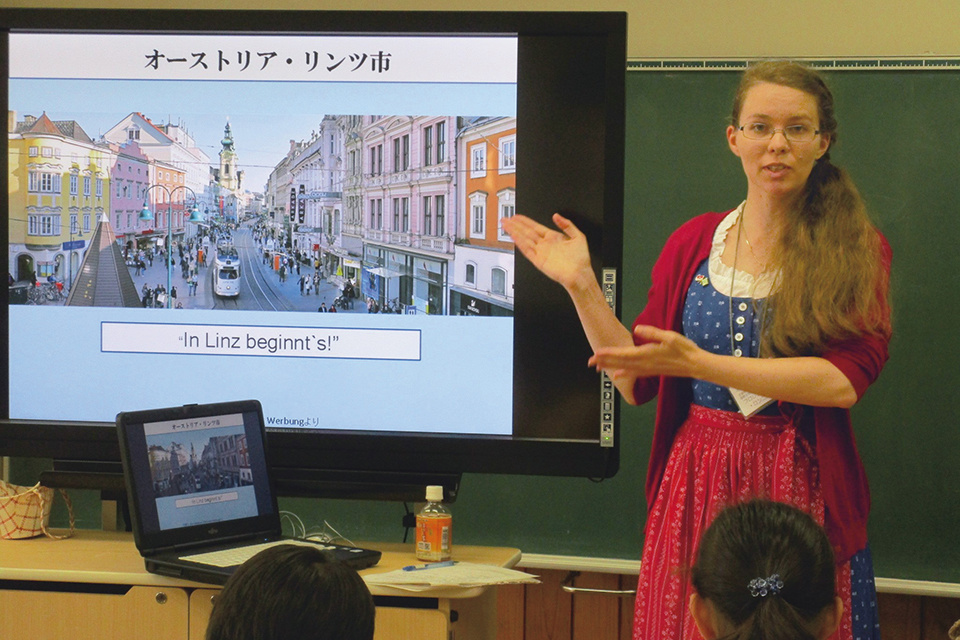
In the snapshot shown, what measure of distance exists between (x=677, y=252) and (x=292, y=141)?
0.97 m

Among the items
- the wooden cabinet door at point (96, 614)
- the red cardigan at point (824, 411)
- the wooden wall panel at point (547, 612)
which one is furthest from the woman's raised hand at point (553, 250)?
the wooden wall panel at point (547, 612)

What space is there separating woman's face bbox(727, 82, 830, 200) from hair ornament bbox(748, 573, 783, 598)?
784mm

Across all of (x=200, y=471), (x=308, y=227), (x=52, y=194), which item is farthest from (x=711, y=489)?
(x=52, y=194)

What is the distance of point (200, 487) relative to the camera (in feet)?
6.51

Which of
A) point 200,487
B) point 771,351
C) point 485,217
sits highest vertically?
point 485,217

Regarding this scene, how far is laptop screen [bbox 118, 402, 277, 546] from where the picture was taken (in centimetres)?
192

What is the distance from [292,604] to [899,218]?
7.19 ft

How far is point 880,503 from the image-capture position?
269cm

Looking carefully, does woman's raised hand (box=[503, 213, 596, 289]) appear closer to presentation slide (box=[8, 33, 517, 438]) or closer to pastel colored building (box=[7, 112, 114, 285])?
presentation slide (box=[8, 33, 517, 438])

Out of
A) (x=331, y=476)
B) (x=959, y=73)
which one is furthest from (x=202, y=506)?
(x=959, y=73)

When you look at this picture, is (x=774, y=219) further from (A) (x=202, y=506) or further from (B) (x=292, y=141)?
(A) (x=202, y=506)

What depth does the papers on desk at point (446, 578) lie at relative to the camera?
1781mm

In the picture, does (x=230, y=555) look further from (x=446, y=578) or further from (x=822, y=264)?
(x=822, y=264)

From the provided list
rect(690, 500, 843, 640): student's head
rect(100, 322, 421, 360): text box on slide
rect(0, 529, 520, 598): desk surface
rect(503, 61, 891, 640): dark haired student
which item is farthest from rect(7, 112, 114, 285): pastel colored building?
rect(690, 500, 843, 640): student's head
